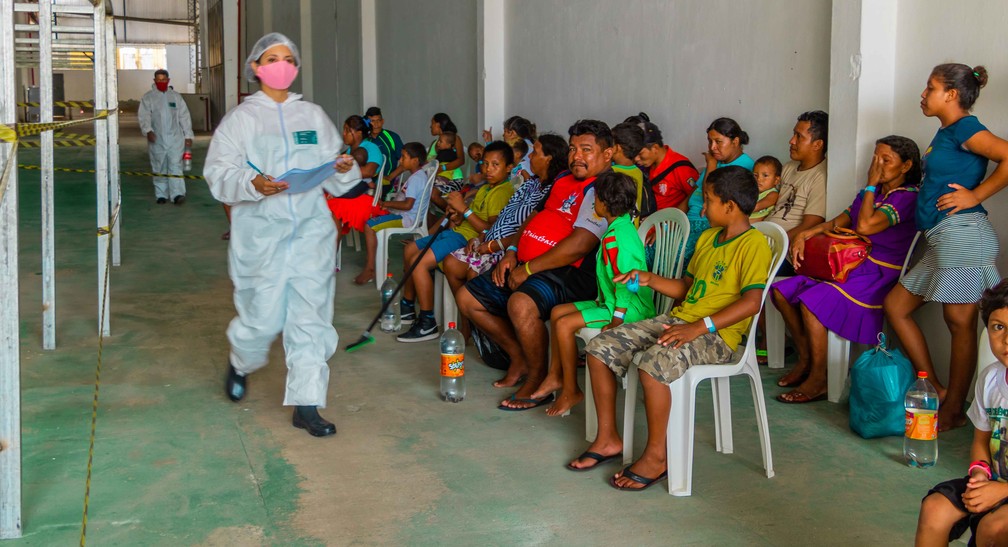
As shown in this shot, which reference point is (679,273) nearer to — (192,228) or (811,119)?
(811,119)

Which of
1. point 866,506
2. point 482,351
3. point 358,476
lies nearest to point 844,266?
point 866,506

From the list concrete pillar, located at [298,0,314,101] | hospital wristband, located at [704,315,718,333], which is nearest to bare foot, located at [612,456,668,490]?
hospital wristband, located at [704,315,718,333]

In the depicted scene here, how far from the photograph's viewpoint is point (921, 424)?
3.49 m

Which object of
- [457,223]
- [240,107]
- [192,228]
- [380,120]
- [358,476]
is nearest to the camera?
[358,476]

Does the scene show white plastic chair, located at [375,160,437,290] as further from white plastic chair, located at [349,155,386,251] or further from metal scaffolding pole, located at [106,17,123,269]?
metal scaffolding pole, located at [106,17,123,269]

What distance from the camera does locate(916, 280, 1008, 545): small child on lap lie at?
2.10m

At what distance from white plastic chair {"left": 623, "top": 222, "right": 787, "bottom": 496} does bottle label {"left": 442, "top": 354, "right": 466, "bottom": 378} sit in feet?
3.22

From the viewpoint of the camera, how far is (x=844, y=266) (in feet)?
13.7

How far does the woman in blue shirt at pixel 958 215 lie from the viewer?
3740mm

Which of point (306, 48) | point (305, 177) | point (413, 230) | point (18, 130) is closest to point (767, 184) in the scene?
point (305, 177)

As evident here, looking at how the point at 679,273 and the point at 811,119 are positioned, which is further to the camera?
the point at 811,119

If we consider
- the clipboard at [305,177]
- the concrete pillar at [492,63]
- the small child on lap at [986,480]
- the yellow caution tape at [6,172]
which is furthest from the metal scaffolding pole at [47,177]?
the small child on lap at [986,480]

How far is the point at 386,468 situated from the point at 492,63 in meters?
5.19

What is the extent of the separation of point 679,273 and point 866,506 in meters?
1.13
